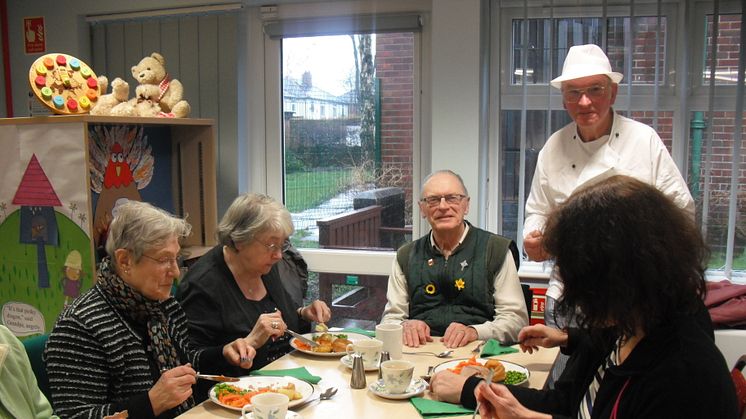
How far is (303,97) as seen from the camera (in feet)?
12.3

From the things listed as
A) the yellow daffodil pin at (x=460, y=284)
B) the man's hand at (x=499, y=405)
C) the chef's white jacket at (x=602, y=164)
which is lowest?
the man's hand at (x=499, y=405)

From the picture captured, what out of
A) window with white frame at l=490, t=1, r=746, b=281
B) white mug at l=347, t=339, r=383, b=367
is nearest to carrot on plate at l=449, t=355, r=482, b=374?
white mug at l=347, t=339, r=383, b=367

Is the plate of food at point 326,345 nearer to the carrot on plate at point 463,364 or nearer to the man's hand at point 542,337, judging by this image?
the carrot on plate at point 463,364

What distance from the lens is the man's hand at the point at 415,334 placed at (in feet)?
7.19

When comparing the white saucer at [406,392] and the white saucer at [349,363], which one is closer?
the white saucer at [406,392]

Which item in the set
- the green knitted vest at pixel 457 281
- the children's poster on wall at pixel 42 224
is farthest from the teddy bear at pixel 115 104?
the green knitted vest at pixel 457 281

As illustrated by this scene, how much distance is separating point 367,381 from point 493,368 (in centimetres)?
35

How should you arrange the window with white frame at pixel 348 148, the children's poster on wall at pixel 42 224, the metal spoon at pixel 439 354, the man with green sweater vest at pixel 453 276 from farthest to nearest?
1. the window with white frame at pixel 348 148
2. the children's poster on wall at pixel 42 224
3. the man with green sweater vest at pixel 453 276
4. the metal spoon at pixel 439 354

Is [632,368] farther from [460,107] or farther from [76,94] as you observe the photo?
[76,94]

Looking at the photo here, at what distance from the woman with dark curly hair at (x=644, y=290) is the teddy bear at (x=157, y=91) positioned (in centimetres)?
259

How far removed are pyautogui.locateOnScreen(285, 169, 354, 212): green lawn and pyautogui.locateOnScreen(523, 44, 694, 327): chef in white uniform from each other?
1286 mm

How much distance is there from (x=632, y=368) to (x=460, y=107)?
7.29 ft

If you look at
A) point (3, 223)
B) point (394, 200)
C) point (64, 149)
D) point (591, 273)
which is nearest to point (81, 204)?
point (64, 149)

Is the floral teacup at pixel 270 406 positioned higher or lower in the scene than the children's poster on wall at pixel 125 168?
lower
